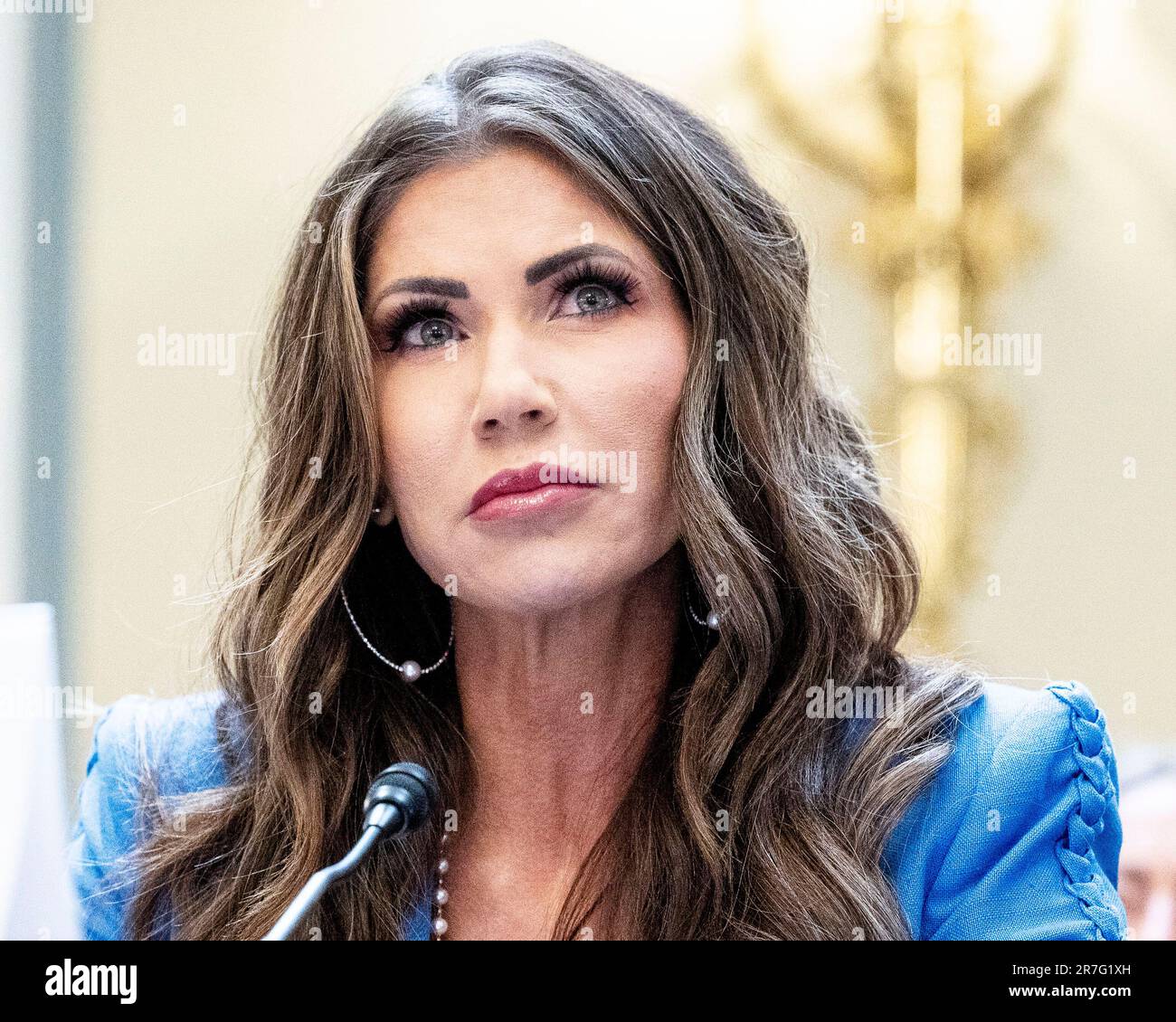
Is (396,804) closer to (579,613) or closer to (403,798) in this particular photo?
(403,798)

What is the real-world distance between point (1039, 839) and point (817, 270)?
931 mm

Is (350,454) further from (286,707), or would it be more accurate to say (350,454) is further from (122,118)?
(122,118)

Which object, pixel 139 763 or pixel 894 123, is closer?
pixel 139 763

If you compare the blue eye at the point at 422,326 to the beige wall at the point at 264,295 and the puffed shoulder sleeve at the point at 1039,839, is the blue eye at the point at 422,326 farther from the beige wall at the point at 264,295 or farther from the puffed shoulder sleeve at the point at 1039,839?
the puffed shoulder sleeve at the point at 1039,839

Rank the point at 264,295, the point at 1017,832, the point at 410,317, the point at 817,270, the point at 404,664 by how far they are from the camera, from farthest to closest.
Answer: the point at 817,270 → the point at 264,295 → the point at 404,664 → the point at 410,317 → the point at 1017,832

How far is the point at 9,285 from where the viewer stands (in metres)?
1.59

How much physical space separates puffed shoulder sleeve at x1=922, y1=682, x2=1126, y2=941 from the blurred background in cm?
40

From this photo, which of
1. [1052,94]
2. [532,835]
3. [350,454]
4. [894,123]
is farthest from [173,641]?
[1052,94]

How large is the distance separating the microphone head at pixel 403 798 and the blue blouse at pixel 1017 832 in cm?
22

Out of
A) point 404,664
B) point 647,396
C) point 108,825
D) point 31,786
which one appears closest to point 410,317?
point 647,396

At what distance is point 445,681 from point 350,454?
0.25 m

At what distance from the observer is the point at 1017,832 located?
1092mm

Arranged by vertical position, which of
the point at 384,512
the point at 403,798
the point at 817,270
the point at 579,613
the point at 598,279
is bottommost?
the point at 403,798

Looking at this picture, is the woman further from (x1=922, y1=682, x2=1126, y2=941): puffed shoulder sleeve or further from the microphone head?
the microphone head
